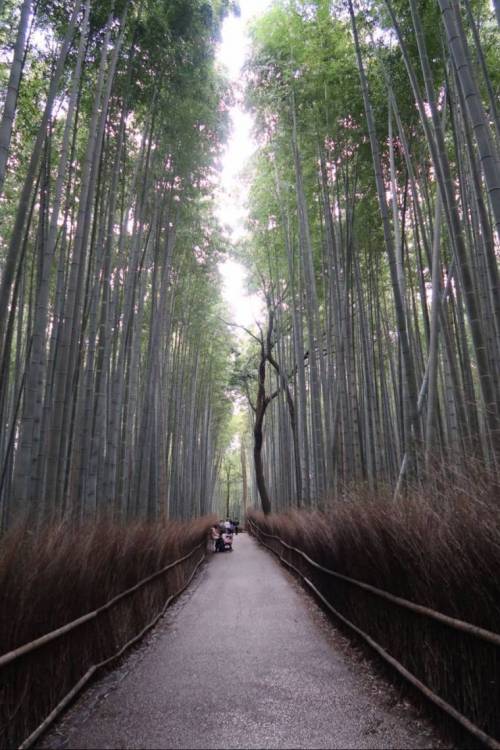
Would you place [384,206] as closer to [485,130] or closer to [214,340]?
[485,130]

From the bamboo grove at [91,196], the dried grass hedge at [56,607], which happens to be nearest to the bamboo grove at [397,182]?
the bamboo grove at [91,196]

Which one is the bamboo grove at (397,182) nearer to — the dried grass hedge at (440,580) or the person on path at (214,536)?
the dried grass hedge at (440,580)

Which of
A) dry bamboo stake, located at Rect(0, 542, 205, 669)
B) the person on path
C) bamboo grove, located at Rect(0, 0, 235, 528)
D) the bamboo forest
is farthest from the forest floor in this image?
the person on path

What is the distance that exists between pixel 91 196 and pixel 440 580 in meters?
3.76

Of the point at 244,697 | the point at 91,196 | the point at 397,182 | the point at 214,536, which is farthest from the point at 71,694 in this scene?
the point at 214,536

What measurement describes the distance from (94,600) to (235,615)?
6.20 ft

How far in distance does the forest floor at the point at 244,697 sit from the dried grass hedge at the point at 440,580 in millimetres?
199

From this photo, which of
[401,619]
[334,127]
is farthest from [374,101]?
[401,619]

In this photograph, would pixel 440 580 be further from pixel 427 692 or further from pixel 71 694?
pixel 71 694

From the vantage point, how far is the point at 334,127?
5.53 meters

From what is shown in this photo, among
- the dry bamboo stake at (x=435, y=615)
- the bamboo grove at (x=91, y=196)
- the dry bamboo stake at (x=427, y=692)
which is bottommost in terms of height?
the dry bamboo stake at (x=427, y=692)

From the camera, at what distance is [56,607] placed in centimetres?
196

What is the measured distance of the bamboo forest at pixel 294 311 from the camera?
1.74 metres

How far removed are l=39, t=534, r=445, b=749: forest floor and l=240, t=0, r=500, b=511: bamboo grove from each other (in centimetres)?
127
